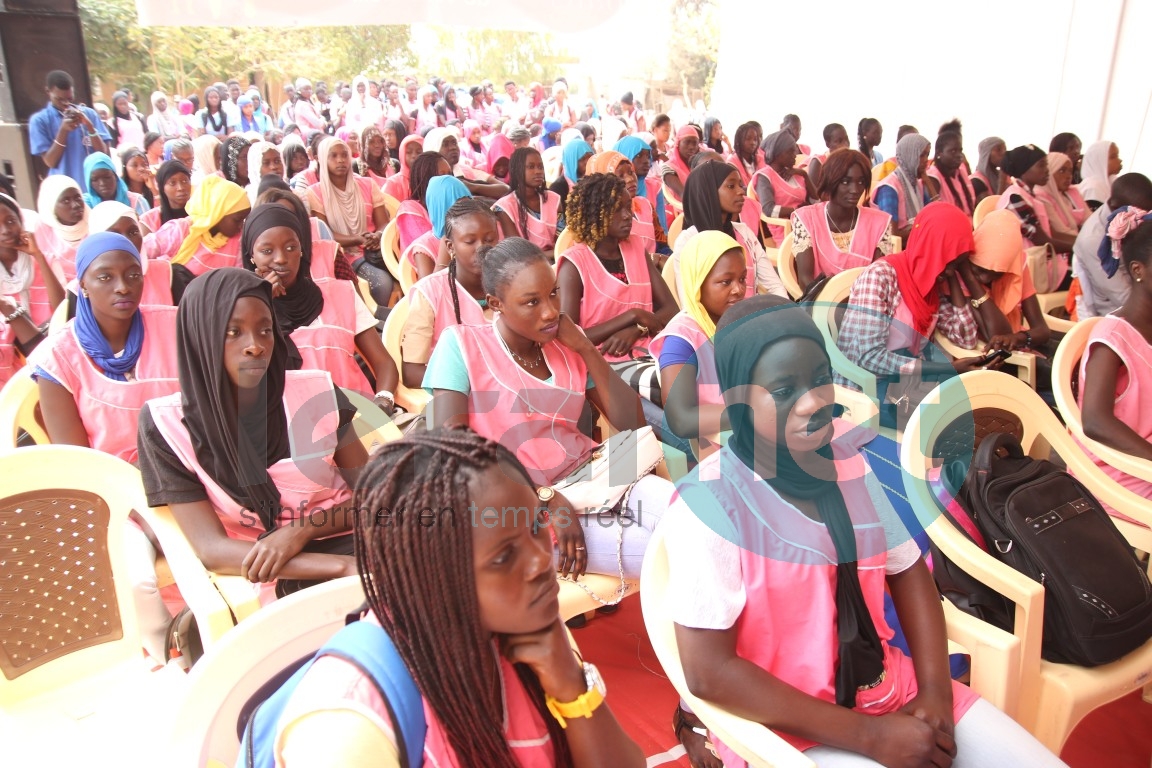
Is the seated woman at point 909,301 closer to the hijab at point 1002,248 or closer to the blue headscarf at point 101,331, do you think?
the hijab at point 1002,248

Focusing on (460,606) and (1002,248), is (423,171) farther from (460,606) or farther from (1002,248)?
(460,606)

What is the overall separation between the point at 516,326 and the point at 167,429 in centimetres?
103

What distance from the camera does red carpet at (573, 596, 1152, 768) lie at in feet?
7.07

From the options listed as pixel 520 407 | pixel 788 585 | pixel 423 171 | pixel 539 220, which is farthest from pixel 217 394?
pixel 423 171

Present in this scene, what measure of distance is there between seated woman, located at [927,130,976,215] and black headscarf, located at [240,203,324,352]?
529cm

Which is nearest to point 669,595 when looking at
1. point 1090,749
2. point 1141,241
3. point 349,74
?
point 1090,749

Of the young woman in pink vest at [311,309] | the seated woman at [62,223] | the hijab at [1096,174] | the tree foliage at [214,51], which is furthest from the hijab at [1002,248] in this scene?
the tree foliage at [214,51]

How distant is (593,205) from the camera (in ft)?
12.5

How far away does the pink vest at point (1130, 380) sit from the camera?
8.09ft

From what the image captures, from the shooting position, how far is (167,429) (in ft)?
6.49

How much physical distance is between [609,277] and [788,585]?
98.3 inches

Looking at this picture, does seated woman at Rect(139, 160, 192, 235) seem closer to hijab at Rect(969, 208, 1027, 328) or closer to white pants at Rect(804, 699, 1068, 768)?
hijab at Rect(969, 208, 1027, 328)

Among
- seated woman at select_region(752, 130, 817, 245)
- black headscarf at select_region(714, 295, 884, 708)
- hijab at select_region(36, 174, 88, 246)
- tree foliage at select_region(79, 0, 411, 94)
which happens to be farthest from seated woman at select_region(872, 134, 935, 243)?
tree foliage at select_region(79, 0, 411, 94)

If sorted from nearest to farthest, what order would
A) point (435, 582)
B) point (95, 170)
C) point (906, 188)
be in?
point (435, 582), point (95, 170), point (906, 188)
